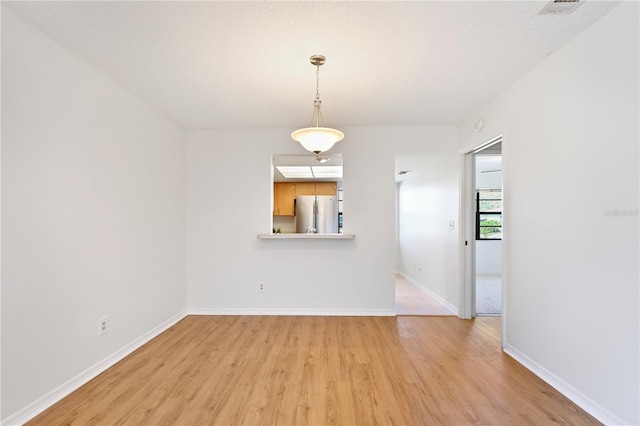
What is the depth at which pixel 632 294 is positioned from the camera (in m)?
1.61

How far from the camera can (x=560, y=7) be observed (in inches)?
66.0

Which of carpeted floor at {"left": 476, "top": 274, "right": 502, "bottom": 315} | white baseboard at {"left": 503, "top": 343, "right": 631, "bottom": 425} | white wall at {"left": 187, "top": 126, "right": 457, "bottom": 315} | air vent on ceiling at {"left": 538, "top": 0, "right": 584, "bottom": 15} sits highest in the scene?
air vent on ceiling at {"left": 538, "top": 0, "right": 584, "bottom": 15}

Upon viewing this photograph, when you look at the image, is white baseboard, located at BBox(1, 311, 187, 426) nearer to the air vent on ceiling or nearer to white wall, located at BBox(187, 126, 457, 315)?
white wall, located at BBox(187, 126, 457, 315)

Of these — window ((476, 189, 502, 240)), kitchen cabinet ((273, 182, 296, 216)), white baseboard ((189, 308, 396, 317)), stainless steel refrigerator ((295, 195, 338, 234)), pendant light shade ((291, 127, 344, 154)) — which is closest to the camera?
pendant light shade ((291, 127, 344, 154))

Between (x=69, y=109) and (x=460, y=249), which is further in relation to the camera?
(x=460, y=249)

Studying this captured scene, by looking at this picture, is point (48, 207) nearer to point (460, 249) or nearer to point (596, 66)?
point (596, 66)

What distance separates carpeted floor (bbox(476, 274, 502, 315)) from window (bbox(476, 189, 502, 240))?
927 millimetres

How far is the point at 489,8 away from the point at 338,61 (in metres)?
0.98

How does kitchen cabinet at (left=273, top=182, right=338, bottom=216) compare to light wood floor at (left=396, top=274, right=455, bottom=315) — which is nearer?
light wood floor at (left=396, top=274, right=455, bottom=315)

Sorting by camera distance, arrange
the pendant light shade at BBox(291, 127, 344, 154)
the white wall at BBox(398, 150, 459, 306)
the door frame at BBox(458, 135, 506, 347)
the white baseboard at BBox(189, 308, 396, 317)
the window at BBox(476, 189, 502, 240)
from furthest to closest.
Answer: the window at BBox(476, 189, 502, 240)
the white wall at BBox(398, 150, 459, 306)
the white baseboard at BBox(189, 308, 396, 317)
the door frame at BBox(458, 135, 506, 347)
the pendant light shade at BBox(291, 127, 344, 154)

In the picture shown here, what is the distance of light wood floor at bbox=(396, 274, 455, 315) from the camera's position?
3908 millimetres

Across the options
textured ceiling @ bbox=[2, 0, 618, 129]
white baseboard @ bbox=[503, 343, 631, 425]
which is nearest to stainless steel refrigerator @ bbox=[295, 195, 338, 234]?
textured ceiling @ bbox=[2, 0, 618, 129]

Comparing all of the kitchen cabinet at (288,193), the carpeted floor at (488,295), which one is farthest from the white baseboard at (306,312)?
the kitchen cabinet at (288,193)

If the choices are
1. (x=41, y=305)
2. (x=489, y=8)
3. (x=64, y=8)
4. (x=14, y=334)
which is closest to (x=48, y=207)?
(x=41, y=305)
